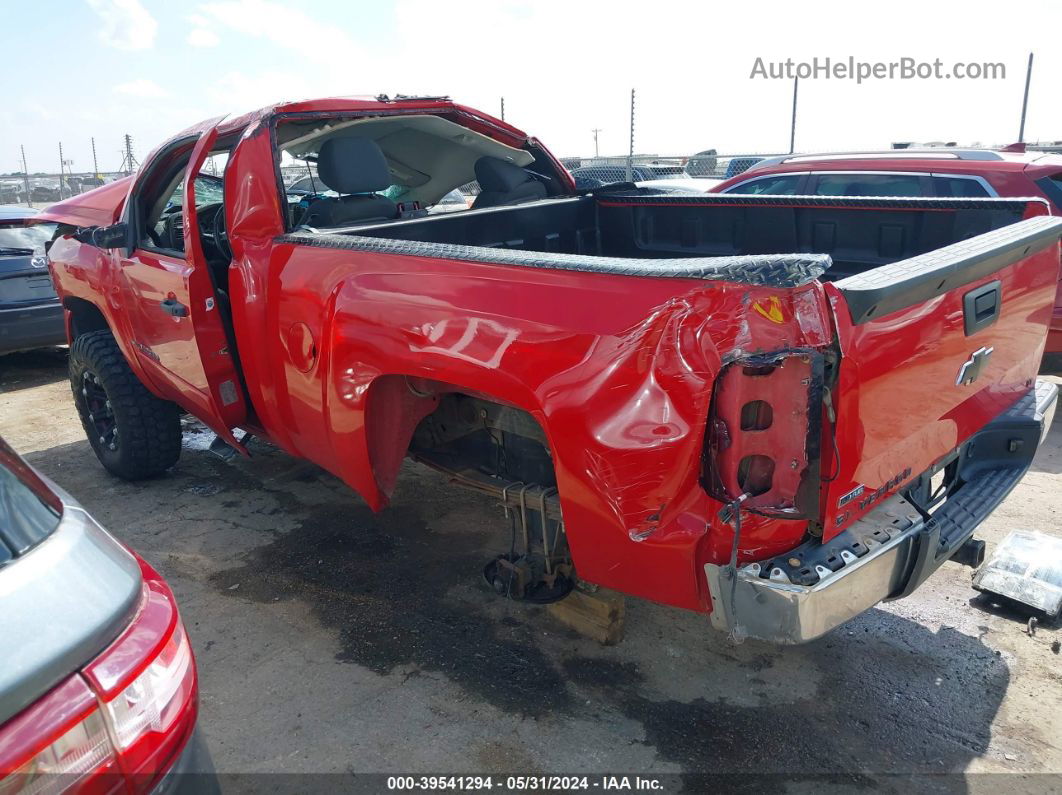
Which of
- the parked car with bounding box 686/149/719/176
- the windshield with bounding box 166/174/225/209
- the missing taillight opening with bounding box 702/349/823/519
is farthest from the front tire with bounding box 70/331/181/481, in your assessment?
the parked car with bounding box 686/149/719/176

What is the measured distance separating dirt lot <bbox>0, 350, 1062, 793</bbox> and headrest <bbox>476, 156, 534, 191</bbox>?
77.3 inches

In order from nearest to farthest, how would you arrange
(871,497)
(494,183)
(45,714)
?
1. (45,714)
2. (871,497)
3. (494,183)

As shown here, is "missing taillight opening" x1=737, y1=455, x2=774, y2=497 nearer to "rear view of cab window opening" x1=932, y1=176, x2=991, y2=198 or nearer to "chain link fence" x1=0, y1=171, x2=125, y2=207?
"rear view of cab window opening" x1=932, y1=176, x2=991, y2=198

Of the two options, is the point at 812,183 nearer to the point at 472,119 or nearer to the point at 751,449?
the point at 472,119

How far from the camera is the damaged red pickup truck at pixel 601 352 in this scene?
6.78ft

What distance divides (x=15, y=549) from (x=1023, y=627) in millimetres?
3446

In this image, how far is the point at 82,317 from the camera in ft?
16.7

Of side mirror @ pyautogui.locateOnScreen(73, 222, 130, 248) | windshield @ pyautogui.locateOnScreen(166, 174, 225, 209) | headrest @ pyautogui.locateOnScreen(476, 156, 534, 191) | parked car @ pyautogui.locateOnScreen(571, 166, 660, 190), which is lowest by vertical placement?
side mirror @ pyautogui.locateOnScreen(73, 222, 130, 248)

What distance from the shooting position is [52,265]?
5.17 metres

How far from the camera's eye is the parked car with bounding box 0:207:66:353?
7.04m

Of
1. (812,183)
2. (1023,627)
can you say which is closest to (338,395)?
(1023,627)

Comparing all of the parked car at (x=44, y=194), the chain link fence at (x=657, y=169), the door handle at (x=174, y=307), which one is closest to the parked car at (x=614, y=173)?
the chain link fence at (x=657, y=169)

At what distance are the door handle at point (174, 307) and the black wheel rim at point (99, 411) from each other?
1.40 m

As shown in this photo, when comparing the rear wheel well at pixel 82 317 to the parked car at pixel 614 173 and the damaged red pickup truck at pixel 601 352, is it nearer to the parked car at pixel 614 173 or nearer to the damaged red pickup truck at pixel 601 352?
the damaged red pickup truck at pixel 601 352
